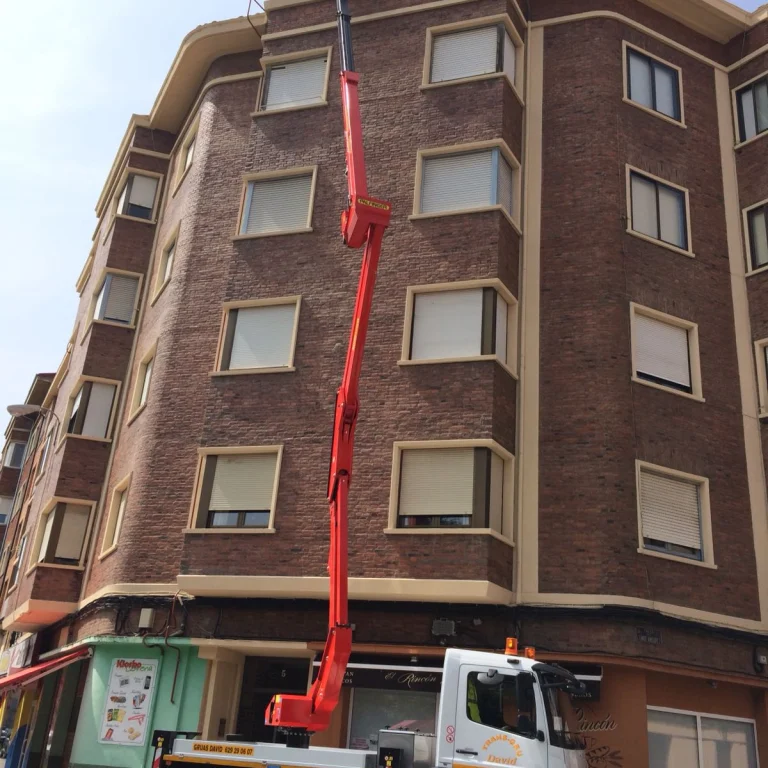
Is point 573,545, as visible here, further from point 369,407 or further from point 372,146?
point 372,146

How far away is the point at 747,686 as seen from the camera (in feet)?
53.8

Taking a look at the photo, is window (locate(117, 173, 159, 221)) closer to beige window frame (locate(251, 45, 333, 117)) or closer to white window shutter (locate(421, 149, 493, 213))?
beige window frame (locate(251, 45, 333, 117))

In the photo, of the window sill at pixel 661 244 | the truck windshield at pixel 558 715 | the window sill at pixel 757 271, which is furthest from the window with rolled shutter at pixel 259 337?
the window sill at pixel 757 271

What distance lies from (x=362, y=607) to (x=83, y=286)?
22588 mm

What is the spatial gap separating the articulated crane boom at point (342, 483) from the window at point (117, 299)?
10.7 metres

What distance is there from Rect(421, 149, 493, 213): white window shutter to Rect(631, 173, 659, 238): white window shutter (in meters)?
3.26

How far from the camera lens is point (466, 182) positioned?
19703mm

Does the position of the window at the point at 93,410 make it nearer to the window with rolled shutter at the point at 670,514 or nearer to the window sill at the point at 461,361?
the window sill at the point at 461,361

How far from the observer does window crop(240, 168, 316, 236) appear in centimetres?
2067

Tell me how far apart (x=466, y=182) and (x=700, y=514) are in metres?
8.41

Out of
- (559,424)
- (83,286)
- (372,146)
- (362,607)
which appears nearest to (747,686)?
(559,424)

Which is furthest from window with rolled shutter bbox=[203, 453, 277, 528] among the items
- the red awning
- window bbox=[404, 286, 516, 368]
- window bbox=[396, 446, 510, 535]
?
the red awning

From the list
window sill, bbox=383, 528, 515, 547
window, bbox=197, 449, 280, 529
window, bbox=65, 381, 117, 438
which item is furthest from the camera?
window, bbox=65, 381, 117, 438

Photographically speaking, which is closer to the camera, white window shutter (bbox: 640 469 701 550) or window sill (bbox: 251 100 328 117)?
white window shutter (bbox: 640 469 701 550)
